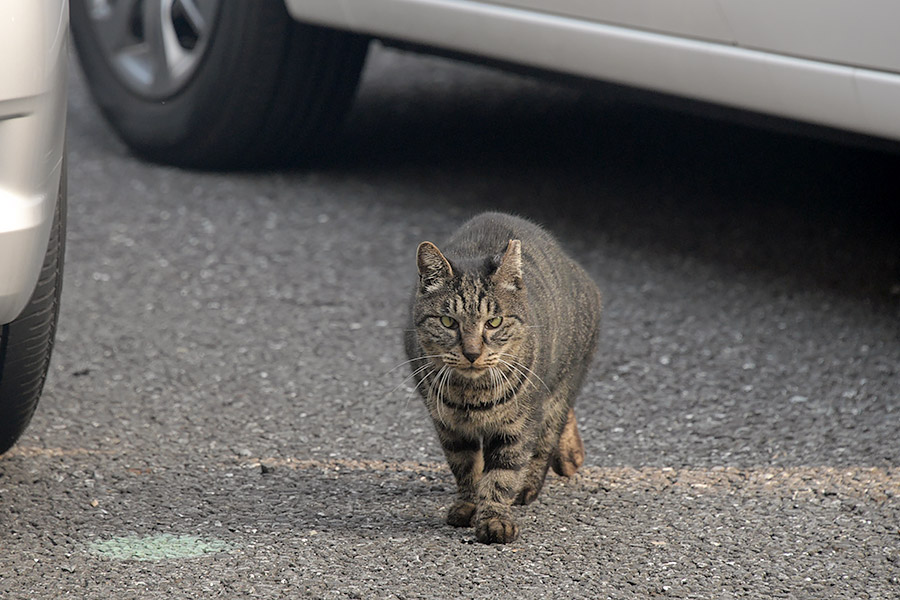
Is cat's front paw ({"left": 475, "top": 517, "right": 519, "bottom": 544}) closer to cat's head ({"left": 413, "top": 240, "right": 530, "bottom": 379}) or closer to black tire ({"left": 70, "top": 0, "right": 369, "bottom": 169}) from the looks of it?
cat's head ({"left": 413, "top": 240, "right": 530, "bottom": 379})

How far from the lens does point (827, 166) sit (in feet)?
17.5

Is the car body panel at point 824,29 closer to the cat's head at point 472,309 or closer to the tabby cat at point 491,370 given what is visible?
the tabby cat at point 491,370

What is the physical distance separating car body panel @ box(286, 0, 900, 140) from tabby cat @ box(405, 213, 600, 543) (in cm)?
108

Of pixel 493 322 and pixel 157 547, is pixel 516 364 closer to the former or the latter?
pixel 493 322

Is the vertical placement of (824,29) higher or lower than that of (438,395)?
higher

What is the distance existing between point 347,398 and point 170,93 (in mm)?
2138

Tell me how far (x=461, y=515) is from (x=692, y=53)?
168cm

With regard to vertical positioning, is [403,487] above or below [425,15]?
below

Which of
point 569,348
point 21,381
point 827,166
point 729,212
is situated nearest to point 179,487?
point 21,381

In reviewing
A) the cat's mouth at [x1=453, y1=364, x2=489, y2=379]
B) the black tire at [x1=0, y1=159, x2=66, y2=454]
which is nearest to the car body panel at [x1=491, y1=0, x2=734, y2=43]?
the cat's mouth at [x1=453, y1=364, x2=489, y2=379]

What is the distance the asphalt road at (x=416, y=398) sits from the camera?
2645mm

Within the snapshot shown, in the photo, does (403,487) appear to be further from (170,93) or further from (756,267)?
(170,93)

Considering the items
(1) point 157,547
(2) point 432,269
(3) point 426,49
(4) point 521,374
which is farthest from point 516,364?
(3) point 426,49

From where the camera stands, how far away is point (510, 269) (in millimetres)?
2764
